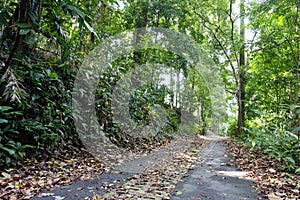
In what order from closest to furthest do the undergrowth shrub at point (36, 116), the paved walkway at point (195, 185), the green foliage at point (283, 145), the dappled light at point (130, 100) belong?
the paved walkway at point (195, 185)
the dappled light at point (130, 100)
the undergrowth shrub at point (36, 116)
the green foliage at point (283, 145)

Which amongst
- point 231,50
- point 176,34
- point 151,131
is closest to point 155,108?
point 151,131

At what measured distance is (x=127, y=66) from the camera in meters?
7.34

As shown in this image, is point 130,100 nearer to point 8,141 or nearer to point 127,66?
point 127,66

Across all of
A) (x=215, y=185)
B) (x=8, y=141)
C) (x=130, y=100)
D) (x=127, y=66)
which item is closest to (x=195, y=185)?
(x=215, y=185)

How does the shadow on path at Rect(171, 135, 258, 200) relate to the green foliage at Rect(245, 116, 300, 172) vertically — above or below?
below

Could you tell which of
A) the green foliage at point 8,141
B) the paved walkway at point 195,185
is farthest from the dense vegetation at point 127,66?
the paved walkway at point 195,185

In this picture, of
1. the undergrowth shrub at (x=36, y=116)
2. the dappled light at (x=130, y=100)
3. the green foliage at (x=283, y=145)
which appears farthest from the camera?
the green foliage at (x=283, y=145)

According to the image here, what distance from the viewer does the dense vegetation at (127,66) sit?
320 centimetres

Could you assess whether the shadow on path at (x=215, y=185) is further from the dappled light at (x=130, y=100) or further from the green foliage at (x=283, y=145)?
the green foliage at (x=283, y=145)

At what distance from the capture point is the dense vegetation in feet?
10.5

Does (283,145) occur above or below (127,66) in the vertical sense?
→ below

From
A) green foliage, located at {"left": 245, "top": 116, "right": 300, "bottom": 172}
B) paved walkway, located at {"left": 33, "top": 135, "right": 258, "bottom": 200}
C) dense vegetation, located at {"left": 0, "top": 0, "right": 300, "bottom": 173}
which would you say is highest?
dense vegetation, located at {"left": 0, "top": 0, "right": 300, "bottom": 173}

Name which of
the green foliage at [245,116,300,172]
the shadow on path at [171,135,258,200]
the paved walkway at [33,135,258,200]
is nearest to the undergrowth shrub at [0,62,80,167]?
the paved walkway at [33,135,258,200]

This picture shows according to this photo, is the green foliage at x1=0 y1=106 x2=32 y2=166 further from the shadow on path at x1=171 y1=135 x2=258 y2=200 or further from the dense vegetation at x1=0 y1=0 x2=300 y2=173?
the shadow on path at x1=171 y1=135 x2=258 y2=200
